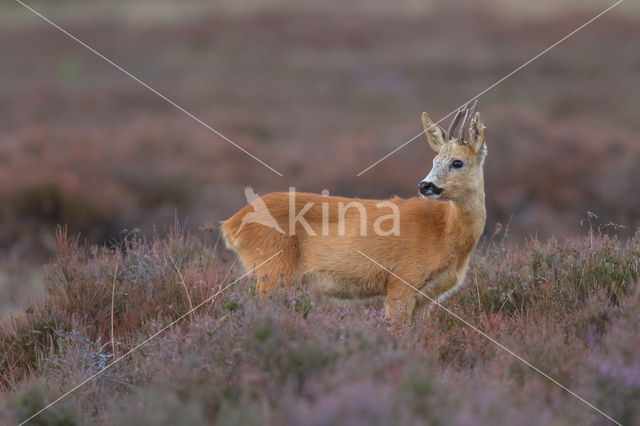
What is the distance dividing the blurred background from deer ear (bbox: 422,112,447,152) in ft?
13.5

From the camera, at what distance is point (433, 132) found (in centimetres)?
671

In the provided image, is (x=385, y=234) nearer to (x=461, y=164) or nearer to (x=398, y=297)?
(x=398, y=297)

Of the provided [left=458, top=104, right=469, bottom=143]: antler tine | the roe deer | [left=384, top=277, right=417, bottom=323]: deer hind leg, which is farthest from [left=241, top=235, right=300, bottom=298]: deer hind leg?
[left=458, top=104, right=469, bottom=143]: antler tine

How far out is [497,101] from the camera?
23.6 metres

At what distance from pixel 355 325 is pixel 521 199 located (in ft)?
37.3

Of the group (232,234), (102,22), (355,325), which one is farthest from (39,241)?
(102,22)

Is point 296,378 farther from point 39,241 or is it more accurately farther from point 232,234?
point 39,241

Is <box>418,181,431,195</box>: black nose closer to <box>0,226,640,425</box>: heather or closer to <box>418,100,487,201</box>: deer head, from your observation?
<box>418,100,487,201</box>: deer head

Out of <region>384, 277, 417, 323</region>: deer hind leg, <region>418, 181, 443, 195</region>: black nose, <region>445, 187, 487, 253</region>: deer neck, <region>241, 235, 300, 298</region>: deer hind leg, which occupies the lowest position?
<region>384, 277, 417, 323</region>: deer hind leg

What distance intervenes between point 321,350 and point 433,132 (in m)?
3.10

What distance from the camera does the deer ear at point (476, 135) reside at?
20.7 feet

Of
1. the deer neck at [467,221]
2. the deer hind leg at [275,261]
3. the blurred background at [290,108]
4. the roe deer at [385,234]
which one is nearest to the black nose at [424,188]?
the roe deer at [385,234]

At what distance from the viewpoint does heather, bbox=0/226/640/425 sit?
376 cm

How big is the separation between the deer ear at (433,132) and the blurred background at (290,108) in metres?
4.12
